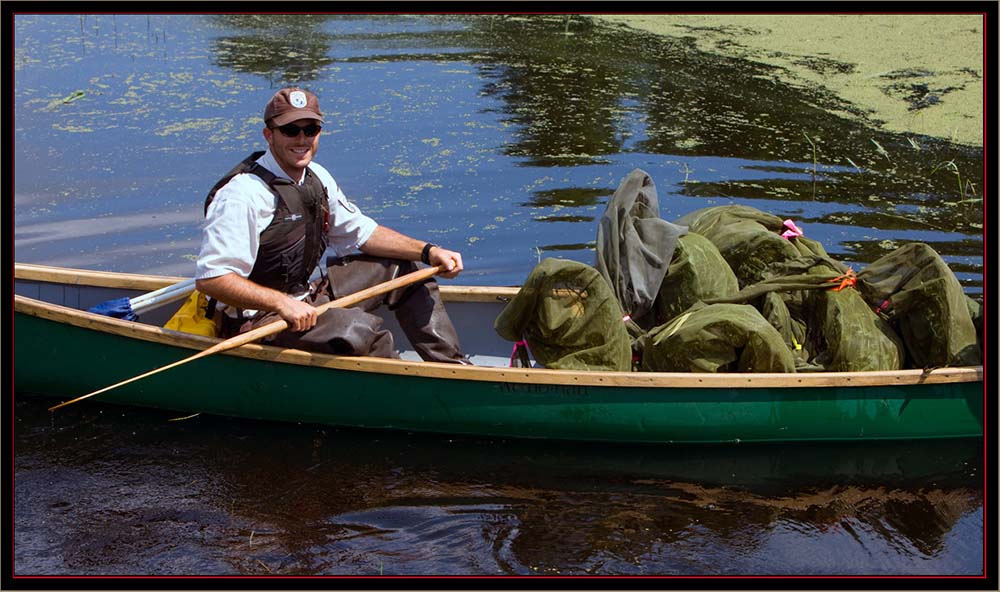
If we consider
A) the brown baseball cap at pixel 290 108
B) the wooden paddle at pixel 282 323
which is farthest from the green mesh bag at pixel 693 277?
the brown baseball cap at pixel 290 108

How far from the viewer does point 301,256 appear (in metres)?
5.86

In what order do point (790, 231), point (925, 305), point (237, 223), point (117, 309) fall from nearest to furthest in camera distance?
point (237, 223) → point (925, 305) → point (117, 309) → point (790, 231)

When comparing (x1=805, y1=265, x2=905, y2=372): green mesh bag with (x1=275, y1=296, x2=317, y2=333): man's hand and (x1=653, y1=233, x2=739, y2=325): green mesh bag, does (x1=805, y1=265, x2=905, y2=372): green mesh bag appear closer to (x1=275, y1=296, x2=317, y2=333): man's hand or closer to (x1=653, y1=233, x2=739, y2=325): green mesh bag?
(x1=653, y1=233, x2=739, y2=325): green mesh bag

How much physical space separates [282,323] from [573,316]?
138 cm

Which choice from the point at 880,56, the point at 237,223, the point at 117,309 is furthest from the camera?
the point at 880,56

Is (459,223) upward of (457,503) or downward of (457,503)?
upward

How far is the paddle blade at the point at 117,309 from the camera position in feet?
20.8

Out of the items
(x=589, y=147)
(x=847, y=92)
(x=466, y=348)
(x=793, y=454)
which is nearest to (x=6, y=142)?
(x=466, y=348)

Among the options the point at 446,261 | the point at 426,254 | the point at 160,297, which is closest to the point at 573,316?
the point at 446,261

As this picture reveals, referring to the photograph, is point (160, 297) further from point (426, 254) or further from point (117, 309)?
point (426, 254)

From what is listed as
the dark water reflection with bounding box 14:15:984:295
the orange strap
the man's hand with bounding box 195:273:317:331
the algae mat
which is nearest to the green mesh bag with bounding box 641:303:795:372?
the orange strap

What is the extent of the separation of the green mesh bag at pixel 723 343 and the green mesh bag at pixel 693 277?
9.7 inches

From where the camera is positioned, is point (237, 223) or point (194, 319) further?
point (194, 319)

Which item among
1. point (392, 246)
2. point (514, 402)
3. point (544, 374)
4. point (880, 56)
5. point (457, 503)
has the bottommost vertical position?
point (457, 503)
